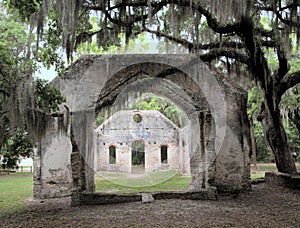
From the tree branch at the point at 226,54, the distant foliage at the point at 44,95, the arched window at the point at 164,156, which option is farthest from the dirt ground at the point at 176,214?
the arched window at the point at 164,156

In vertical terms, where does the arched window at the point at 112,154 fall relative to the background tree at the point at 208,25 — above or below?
below

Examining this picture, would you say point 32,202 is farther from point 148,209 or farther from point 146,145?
point 146,145

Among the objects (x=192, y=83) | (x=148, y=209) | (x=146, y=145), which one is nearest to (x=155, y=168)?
(x=146, y=145)

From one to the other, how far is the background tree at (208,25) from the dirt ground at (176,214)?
3258 millimetres

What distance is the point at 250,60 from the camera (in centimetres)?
806

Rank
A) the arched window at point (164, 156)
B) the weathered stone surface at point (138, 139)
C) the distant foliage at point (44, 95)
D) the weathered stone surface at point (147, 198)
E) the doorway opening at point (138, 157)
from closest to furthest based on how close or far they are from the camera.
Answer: the distant foliage at point (44, 95), the weathered stone surface at point (147, 198), the weathered stone surface at point (138, 139), the arched window at point (164, 156), the doorway opening at point (138, 157)

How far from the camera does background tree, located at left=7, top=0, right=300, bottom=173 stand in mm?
5590

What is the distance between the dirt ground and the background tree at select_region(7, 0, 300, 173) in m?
3.26

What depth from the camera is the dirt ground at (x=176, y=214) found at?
5801 millimetres

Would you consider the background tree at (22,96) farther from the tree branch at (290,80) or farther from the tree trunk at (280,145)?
the tree trunk at (280,145)

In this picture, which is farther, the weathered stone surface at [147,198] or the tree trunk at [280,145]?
the tree trunk at [280,145]

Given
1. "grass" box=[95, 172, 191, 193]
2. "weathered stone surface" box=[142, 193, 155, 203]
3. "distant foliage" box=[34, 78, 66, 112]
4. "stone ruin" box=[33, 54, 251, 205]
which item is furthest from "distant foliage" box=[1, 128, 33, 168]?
"grass" box=[95, 172, 191, 193]

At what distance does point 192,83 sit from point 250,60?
2.83 meters

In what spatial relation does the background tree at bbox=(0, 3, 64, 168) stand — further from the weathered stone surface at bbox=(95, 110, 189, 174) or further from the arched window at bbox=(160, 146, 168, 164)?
the arched window at bbox=(160, 146, 168, 164)
